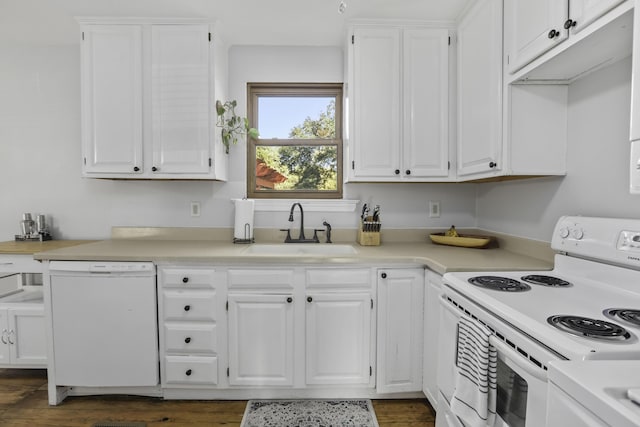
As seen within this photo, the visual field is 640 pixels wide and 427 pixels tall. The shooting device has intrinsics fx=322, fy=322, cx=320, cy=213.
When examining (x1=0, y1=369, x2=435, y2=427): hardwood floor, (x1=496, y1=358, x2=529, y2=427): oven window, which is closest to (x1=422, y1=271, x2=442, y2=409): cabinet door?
(x1=0, y1=369, x2=435, y2=427): hardwood floor

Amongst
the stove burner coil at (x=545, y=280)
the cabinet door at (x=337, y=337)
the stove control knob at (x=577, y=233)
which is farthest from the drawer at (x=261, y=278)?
the stove control knob at (x=577, y=233)

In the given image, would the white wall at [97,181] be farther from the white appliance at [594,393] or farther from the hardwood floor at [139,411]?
the white appliance at [594,393]

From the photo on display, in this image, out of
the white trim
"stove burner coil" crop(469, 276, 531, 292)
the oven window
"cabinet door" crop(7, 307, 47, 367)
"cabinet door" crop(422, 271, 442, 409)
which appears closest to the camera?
the oven window

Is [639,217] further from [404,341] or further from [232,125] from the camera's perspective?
[232,125]

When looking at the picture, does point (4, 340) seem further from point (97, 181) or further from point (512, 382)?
point (512, 382)

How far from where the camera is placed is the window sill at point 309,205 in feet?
8.15

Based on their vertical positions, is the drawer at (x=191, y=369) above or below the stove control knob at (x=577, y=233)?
below

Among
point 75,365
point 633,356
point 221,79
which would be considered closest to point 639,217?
point 633,356

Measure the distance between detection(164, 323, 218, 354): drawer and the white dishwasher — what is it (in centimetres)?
8

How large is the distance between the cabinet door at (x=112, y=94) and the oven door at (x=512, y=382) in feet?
6.93

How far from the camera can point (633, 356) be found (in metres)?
0.76

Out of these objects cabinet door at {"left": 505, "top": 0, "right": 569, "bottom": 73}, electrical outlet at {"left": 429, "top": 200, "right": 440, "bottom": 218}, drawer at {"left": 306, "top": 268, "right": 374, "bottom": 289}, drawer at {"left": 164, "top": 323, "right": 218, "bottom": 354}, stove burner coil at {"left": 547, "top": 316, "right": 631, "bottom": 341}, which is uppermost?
cabinet door at {"left": 505, "top": 0, "right": 569, "bottom": 73}

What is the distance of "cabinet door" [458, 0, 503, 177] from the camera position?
1.68 meters

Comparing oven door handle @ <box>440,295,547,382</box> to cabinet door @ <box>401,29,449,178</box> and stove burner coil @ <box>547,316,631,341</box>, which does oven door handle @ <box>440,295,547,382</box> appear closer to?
stove burner coil @ <box>547,316,631,341</box>
